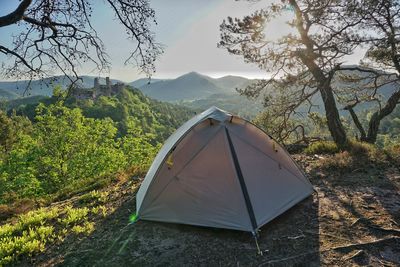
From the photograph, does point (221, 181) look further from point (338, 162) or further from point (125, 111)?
point (125, 111)

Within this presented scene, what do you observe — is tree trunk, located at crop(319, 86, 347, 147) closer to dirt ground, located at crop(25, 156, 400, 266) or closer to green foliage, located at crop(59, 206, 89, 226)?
dirt ground, located at crop(25, 156, 400, 266)

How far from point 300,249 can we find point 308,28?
35.0 feet

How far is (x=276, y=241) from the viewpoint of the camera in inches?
209

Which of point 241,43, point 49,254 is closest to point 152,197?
point 49,254

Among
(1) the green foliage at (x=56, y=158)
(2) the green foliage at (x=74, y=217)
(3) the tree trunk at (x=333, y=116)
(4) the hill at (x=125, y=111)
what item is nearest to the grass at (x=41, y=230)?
(2) the green foliage at (x=74, y=217)

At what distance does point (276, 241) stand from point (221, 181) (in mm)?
1484

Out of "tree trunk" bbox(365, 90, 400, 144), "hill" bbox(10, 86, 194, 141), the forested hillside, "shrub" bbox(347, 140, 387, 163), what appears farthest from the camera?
"hill" bbox(10, 86, 194, 141)

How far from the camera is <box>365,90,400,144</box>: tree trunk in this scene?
13.6 meters

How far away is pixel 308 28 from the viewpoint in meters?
13.0

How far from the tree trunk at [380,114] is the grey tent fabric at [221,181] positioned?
9369 mm

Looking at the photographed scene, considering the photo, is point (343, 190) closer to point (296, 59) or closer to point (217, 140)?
point (217, 140)

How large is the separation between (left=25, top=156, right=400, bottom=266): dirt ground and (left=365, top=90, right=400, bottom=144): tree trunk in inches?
315

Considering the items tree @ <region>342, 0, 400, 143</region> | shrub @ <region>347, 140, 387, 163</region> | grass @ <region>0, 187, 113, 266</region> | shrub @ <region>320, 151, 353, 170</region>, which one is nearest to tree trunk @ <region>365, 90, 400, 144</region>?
tree @ <region>342, 0, 400, 143</region>

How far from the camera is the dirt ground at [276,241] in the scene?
483 cm
